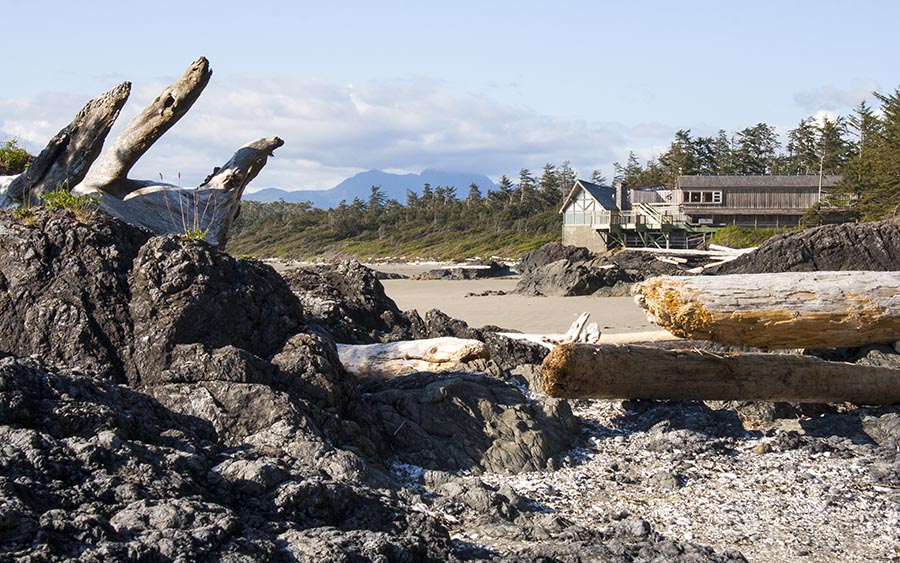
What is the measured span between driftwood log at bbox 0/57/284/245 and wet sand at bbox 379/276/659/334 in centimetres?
626

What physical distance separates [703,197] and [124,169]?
4573cm

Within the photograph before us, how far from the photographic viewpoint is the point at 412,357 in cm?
840

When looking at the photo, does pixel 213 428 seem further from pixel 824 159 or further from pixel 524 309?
pixel 824 159

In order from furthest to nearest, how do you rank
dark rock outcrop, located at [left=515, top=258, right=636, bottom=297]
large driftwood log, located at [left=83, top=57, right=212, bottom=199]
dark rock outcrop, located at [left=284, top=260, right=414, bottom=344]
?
1. dark rock outcrop, located at [left=515, top=258, right=636, bottom=297]
2. large driftwood log, located at [left=83, top=57, right=212, bottom=199]
3. dark rock outcrop, located at [left=284, top=260, right=414, bottom=344]

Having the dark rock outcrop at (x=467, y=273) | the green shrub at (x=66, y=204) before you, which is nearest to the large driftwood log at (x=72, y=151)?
the green shrub at (x=66, y=204)

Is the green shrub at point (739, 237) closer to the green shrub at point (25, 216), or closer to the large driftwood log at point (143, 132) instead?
the large driftwood log at point (143, 132)

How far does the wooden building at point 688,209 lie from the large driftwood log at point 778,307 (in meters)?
39.5

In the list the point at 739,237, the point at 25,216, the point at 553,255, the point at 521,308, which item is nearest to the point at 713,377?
the point at 25,216

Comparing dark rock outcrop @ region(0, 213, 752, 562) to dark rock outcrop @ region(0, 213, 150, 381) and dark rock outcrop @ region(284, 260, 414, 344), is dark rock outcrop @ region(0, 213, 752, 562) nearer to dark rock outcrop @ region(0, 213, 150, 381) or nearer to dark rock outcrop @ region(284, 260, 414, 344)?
dark rock outcrop @ region(0, 213, 150, 381)

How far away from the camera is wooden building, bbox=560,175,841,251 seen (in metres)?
48.6

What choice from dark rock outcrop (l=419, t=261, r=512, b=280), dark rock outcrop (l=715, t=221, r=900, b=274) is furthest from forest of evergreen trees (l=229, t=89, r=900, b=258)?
dark rock outcrop (l=715, t=221, r=900, b=274)

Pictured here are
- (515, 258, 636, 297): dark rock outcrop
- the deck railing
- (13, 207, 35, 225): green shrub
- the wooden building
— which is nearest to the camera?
(13, 207, 35, 225): green shrub

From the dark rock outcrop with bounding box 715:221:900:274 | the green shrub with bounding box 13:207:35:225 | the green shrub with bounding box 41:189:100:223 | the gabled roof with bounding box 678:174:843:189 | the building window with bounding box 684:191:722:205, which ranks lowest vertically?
the dark rock outcrop with bounding box 715:221:900:274

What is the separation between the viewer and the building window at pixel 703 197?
52000mm
